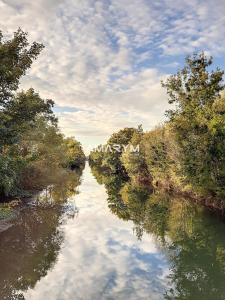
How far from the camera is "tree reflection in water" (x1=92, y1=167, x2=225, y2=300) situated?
1541 centimetres

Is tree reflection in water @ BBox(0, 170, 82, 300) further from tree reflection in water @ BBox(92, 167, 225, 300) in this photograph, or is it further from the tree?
the tree

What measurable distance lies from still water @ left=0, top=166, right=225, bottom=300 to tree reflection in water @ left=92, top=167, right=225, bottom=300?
41mm

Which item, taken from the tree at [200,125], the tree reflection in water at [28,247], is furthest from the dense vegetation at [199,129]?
the tree reflection in water at [28,247]

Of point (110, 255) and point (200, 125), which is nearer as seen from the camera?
point (110, 255)

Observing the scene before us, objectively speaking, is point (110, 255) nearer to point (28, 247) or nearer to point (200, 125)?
point (28, 247)

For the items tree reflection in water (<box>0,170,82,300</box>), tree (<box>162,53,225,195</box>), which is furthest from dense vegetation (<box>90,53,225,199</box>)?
tree reflection in water (<box>0,170,82,300</box>)

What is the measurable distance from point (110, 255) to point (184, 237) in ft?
21.7

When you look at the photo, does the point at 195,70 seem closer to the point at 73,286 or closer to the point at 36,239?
the point at 36,239

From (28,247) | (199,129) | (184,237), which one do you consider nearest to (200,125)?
(199,129)

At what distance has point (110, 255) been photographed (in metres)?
19.8

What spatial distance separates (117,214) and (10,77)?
18.9 metres

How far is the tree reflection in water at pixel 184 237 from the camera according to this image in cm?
1541

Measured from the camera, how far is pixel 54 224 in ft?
86.8

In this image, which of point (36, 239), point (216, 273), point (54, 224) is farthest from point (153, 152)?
point (216, 273)
